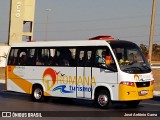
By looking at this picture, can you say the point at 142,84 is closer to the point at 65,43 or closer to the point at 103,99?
the point at 103,99

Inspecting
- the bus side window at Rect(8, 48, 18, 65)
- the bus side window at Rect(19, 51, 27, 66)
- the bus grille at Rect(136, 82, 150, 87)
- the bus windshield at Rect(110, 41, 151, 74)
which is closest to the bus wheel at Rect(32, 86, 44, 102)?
the bus side window at Rect(19, 51, 27, 66)

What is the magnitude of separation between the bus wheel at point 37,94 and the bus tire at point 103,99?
3.27 metres

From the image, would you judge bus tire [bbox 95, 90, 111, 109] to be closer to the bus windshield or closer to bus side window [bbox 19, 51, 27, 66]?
the bus windshield

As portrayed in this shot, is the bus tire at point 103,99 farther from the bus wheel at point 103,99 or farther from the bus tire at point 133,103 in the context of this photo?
the bus tire at point 133,103

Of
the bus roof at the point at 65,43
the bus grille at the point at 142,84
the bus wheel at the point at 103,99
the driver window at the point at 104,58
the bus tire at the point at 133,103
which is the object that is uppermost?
the bus roof at the point at 65,43

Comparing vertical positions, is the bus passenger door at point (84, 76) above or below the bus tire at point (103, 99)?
above

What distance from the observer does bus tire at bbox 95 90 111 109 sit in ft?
53.2

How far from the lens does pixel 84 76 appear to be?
17016 mm

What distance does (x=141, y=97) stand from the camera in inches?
634

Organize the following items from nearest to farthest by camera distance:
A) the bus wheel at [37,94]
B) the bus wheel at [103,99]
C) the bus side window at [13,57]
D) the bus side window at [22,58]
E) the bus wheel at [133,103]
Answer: the bus wheel at [103,99], the bus wheel at [133,103], the bus wheel at [37,94], the bus side window at [22,58], the bus side window at [13,57]

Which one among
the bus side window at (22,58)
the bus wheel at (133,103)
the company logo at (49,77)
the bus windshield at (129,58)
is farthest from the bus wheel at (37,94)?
the bus windshield at (129,58)

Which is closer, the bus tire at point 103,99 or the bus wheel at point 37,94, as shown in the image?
the bus tire at point 103,99

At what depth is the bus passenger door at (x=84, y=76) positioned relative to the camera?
1688 cm

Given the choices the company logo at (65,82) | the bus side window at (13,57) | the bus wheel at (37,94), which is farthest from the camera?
the bus side window at (13,57)
